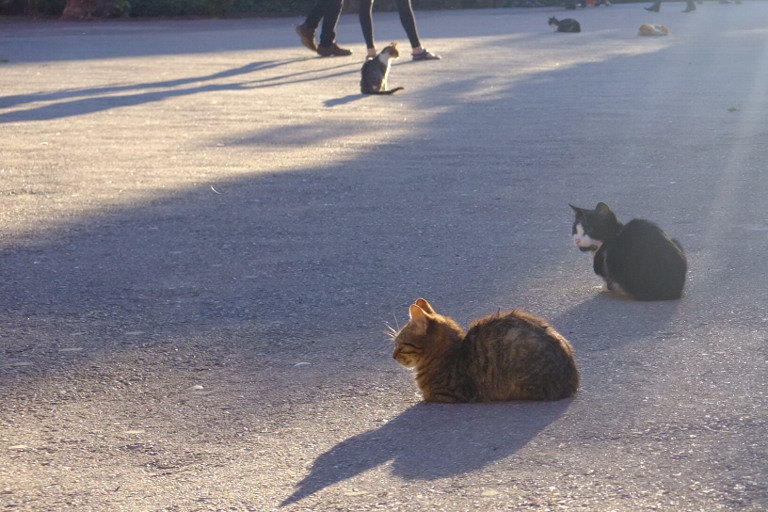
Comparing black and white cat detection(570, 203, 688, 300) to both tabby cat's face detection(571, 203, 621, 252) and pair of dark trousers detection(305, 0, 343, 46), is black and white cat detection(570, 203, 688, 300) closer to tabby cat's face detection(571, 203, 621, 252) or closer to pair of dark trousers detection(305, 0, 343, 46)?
tabby cat's face detection(571, 203, 621, 252)

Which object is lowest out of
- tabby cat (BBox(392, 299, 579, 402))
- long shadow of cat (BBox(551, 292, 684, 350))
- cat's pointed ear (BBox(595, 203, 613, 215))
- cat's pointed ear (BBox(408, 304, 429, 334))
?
long shadow of cat (BBox(551, 292, 684, 350))

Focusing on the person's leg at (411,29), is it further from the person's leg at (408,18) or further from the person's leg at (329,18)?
the person's leg at (329,18)

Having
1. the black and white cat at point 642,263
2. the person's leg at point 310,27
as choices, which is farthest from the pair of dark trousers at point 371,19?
the black and white cat at point 642,263

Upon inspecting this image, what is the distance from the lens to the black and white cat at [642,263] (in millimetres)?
5660

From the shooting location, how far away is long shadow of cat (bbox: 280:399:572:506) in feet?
12.5

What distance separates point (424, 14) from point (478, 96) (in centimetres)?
1907

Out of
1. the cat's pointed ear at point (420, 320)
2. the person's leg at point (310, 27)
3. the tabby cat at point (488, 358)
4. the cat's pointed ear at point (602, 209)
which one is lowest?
the tabby cat at point (488, 358)

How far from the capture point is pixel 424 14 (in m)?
31.9

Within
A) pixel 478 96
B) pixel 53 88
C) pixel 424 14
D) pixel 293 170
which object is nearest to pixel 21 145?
pixel 293 170

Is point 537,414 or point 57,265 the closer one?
point 537,414

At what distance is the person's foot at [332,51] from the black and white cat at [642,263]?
12383 millimetres

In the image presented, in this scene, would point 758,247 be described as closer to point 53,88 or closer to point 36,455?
point 36,455

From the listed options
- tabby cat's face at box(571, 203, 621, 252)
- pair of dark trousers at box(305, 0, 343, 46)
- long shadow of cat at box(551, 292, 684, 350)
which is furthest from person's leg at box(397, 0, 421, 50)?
long shadow of cat at box(551, 292, 684, 350)

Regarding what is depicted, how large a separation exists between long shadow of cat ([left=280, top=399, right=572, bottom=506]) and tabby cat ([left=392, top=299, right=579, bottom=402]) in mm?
54
